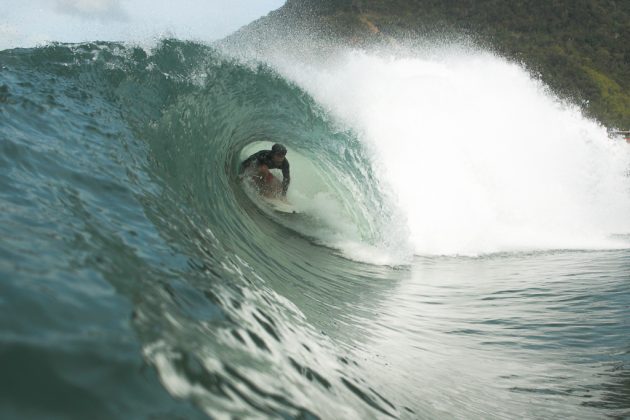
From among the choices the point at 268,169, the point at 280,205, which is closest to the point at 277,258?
the point at 268,169

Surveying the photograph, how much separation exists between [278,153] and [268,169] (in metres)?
0.62

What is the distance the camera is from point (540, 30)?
88438mm

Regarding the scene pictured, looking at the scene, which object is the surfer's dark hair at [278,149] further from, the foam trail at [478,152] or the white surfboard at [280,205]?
the foam trail at [478,152]

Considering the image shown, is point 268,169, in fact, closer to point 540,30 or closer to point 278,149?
point 278,149

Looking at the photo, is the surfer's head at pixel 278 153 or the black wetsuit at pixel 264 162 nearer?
the surfer's head at pixel 278 153

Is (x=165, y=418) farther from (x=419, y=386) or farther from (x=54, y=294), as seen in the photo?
(x=419, y=386)

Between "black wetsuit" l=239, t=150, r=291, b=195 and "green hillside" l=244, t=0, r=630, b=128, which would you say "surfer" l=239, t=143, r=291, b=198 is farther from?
"green hillside" l=244, t=0, r=630, b=128

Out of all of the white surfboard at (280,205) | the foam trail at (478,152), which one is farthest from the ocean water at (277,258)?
the white surfboard at (280,205)

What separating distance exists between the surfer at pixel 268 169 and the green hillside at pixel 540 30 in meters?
68.2

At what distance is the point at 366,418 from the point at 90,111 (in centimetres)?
483

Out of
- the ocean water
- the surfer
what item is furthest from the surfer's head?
the ocean water

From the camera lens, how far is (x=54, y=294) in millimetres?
2012

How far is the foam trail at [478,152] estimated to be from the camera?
35.1 feet

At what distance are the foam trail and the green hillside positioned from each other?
182 ft
